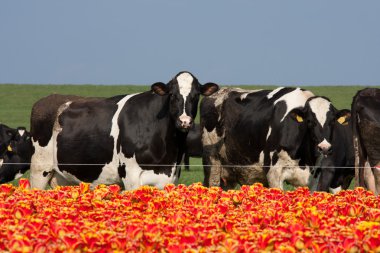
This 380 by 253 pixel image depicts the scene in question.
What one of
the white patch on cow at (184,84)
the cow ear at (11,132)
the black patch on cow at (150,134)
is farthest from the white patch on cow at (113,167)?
the cow ear at (11,132)

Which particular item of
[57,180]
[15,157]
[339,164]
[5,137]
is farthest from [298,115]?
[15,157]

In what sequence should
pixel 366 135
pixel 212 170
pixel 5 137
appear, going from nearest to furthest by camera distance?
1. pixel 366 135
2. pixel 212 170
3. pixel 5 137

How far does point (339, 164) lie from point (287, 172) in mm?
2769

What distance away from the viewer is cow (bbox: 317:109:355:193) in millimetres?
15867

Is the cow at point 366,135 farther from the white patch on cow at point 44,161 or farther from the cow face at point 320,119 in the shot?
the white patch on cow at point 44,161

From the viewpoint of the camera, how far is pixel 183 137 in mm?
13422

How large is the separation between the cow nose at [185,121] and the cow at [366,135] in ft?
8.95

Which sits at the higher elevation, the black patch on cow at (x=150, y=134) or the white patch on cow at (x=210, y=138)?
the black patch on cow at (x=150, y=134)

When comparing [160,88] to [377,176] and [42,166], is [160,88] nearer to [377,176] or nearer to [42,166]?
[42,166]

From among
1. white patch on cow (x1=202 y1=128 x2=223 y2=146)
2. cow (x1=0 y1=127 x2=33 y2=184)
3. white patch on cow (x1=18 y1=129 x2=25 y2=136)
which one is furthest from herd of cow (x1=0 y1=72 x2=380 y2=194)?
white patch on cow (x1=18 y1=129 x2=25 y2=136)

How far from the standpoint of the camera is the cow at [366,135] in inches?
526

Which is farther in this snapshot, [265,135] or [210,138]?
[210,138]

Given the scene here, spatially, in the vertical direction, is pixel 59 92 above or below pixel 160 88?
below

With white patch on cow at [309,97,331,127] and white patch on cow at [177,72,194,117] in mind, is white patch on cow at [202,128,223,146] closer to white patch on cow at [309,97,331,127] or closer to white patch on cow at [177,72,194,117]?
white patch on cow at [309,97,331,127]
